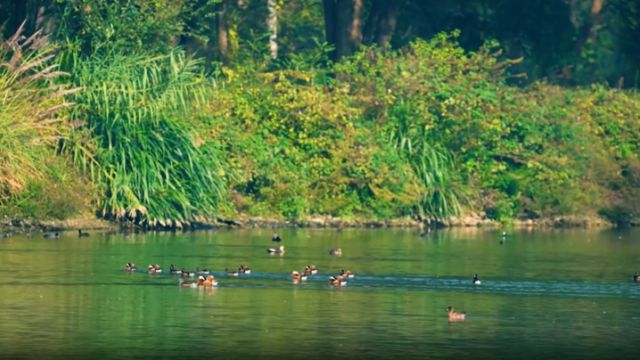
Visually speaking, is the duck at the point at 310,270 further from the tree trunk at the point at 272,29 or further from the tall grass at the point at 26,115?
the tree trunk at the point at 272,29

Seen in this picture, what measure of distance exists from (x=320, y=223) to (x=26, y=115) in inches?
450

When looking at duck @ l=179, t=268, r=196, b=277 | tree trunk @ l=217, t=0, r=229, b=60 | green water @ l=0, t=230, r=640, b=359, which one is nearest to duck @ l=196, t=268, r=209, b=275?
duck @ l=179, t=268, r=196, b=277

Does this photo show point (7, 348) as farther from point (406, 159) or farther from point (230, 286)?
point (406, 159)

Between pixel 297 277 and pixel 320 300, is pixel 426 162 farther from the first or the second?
pixel 320 300

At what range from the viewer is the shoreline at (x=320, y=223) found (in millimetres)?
54416

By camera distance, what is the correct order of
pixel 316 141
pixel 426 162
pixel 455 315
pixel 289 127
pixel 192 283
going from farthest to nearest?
1. pixel 289 127
2. pixel 426 162
3. pixel 316 141
4. pixel 192 283
5. pixel 455 315

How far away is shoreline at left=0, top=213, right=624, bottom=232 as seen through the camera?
54416 mm

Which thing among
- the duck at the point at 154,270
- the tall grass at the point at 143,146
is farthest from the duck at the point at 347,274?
the tall grass at the point at 143,146

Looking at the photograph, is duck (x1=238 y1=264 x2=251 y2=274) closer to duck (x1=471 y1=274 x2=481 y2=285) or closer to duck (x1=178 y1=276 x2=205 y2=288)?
duck (x1=178 y1=276 x2=205 y2=288)

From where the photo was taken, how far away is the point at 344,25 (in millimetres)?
72312

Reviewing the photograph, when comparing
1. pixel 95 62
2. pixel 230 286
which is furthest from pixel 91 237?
pixel 230 286

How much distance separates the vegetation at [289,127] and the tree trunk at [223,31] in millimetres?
75

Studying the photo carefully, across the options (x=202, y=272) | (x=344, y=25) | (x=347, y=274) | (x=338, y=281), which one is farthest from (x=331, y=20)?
(x=338, y=281)

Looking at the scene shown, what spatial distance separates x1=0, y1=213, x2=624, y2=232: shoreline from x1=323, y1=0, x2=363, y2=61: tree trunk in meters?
10.7
